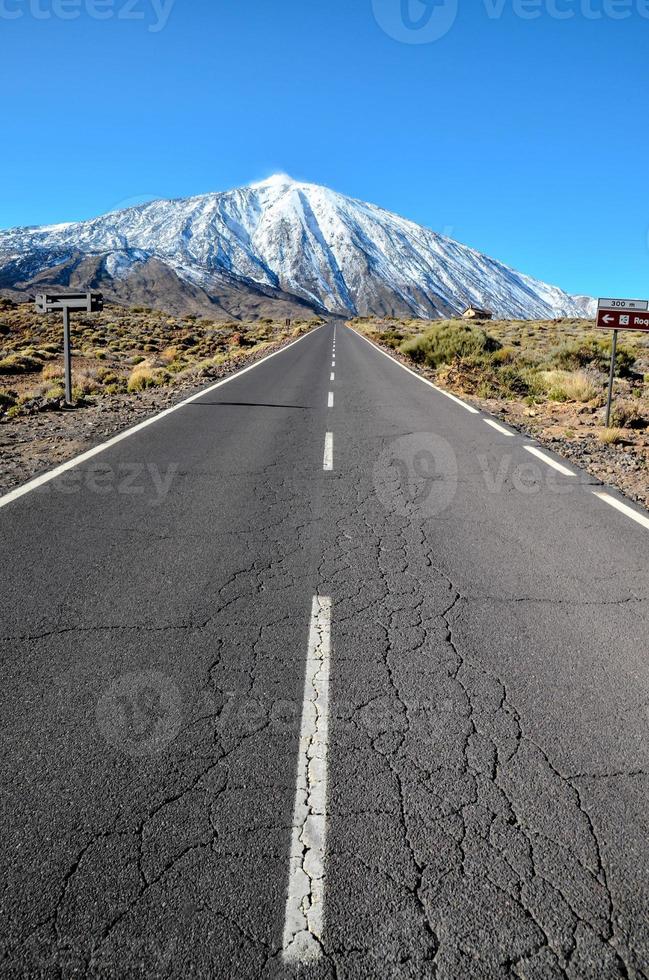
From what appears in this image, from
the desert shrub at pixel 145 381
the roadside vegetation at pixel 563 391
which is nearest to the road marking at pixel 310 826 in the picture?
→ the roadside vegetation at pixel 563 391

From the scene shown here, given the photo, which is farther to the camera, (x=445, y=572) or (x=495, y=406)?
(x=495, y=406)

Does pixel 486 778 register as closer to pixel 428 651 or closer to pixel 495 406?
pixel 428 651

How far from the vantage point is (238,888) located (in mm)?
2119

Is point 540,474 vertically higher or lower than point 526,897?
higher

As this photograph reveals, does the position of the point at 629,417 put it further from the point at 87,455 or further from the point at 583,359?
the point at 583,359

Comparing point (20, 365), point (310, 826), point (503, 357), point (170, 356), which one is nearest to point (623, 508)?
point (310, 826)

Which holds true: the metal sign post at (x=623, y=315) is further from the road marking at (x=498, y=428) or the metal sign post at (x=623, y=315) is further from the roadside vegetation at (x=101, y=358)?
the roadside vegetation at (x=101, y=358)

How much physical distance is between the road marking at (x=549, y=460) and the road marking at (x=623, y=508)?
3.21 ft

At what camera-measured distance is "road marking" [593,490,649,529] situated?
6.18m

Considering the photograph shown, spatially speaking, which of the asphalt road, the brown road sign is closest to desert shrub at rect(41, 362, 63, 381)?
the brown road sign

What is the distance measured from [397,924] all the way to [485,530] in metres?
4.17

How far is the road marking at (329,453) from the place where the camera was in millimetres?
8278

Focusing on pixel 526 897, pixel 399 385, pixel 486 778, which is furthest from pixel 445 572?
pixel 399 385

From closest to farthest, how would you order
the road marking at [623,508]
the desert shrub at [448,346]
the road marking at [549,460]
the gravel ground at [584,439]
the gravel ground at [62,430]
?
the road marking at [623,508]
the gravel ground at [62,430]
the gravel ground at [584,439]
the road marking at [549,460]
the desert shrub at [448,346]
